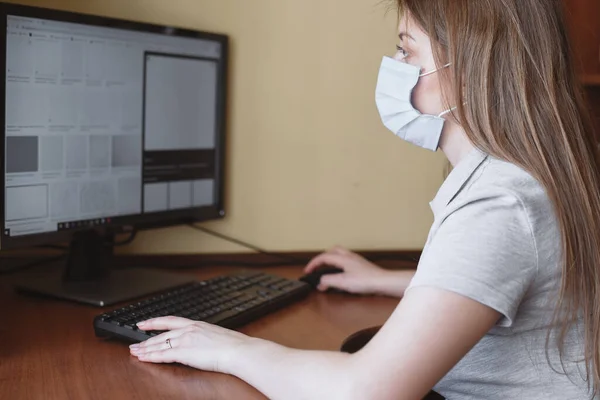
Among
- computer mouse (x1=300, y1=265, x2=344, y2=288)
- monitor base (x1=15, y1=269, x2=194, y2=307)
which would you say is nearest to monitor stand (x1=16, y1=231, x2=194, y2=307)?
monitor base (x1=15, y1=269, x2=194, y2=307)

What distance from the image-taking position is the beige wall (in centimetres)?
168

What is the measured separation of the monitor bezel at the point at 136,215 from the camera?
4.05ft

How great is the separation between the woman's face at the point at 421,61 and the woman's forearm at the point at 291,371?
0.42 m

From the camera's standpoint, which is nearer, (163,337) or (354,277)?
(163,337)

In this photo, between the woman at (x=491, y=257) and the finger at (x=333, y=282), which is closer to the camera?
the woman at (x=491, y=257)

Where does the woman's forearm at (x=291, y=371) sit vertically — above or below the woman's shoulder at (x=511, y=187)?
below

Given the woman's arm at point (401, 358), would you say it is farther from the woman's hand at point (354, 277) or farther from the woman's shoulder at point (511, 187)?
the woman's hand at point (354, 277)

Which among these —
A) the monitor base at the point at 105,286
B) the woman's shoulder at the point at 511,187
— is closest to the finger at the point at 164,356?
the monitor base at the point at 105,286

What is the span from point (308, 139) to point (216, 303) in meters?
0.61

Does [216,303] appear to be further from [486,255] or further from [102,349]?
[486,255]

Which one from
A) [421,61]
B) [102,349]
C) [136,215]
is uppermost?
[421,61]

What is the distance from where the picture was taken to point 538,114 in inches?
39.6

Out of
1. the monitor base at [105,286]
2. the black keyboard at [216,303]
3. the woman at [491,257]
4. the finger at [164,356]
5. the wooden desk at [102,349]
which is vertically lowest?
the wooden desk at [102,349]

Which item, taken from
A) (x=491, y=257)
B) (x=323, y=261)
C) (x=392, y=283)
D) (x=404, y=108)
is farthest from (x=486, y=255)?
(x=323, y=261)
